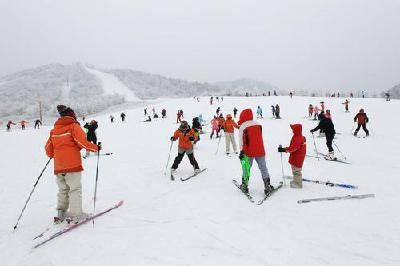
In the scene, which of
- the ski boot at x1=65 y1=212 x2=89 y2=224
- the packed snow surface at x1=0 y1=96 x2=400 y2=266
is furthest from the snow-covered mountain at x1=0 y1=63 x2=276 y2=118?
the ski boot at x1=65 y1=212 x2=89 y2=224

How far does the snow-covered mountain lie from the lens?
81.6m

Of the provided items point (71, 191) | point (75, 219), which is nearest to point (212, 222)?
point (75, 219)

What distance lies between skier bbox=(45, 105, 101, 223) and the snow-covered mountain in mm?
74414

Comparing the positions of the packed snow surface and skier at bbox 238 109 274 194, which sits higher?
skier at bbox 238 109 274 194

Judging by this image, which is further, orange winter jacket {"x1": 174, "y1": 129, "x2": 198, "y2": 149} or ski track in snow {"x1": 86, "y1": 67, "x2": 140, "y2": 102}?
ski track in snow {"x1": 86, "y1": 67, "x2": 140, "y2": 102}

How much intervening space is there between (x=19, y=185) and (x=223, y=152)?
327 inches

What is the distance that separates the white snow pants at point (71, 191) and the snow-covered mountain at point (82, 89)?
74.4 meters

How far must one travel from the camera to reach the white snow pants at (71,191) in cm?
542

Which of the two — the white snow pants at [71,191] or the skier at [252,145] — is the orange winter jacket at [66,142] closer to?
the white snow pants at [71,191]

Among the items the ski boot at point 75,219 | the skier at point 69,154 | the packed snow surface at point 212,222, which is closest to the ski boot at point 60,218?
the skier at point 69,154

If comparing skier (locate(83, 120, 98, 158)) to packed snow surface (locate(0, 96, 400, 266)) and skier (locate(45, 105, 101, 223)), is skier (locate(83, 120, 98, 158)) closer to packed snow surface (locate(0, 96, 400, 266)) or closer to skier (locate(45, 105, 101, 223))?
packed snow surface (locate(0, 96, 400, 266))

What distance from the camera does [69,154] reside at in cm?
538

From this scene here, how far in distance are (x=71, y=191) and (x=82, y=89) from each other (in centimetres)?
11913

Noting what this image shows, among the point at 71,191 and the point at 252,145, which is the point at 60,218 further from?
the point at 252,145
